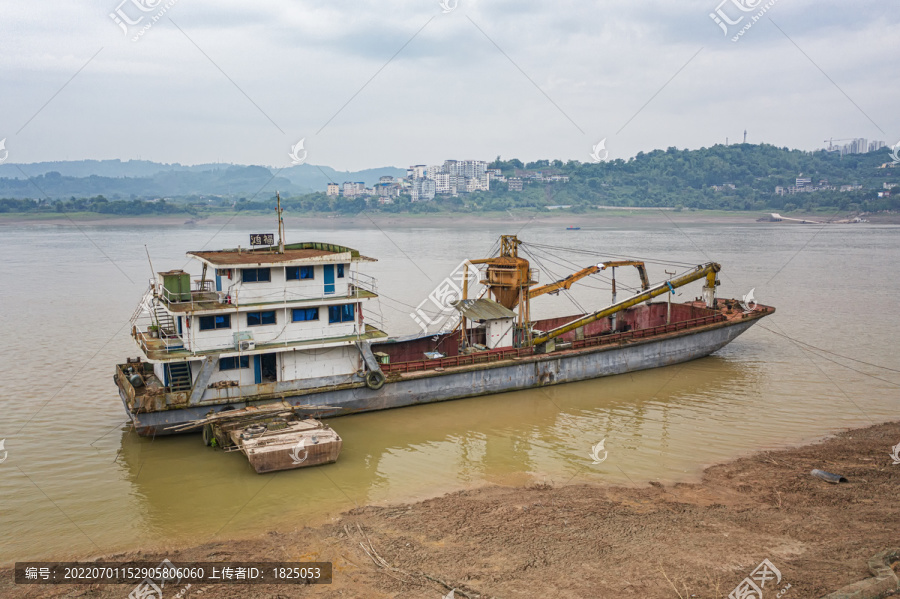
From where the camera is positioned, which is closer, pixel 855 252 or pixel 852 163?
pixel 855 252

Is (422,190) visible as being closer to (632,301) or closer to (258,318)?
(632,301)

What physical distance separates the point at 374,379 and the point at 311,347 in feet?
7.69

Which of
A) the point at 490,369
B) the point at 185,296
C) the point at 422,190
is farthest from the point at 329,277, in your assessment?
the point at 422,190

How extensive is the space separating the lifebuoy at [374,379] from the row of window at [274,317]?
6.17 feet

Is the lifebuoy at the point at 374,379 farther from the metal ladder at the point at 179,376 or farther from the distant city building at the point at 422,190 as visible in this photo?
the distant city building at the point at 422,190

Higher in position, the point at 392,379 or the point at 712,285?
the point at 712,285

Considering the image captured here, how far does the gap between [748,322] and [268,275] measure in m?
20.8

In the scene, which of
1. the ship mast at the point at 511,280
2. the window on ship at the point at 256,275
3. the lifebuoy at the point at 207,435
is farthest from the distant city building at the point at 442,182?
the lifebuoy at the point at 207,435

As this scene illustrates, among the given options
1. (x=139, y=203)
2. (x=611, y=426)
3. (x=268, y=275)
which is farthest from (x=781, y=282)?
(x=139, y=203)

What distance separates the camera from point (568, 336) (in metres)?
29.6

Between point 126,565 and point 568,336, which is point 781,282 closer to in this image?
point 568,336

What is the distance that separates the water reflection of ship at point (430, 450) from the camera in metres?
16.2

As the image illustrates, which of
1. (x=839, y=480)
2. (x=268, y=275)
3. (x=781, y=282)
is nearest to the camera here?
(x=839, y=480)

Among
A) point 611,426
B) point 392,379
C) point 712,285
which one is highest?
point 712,285
